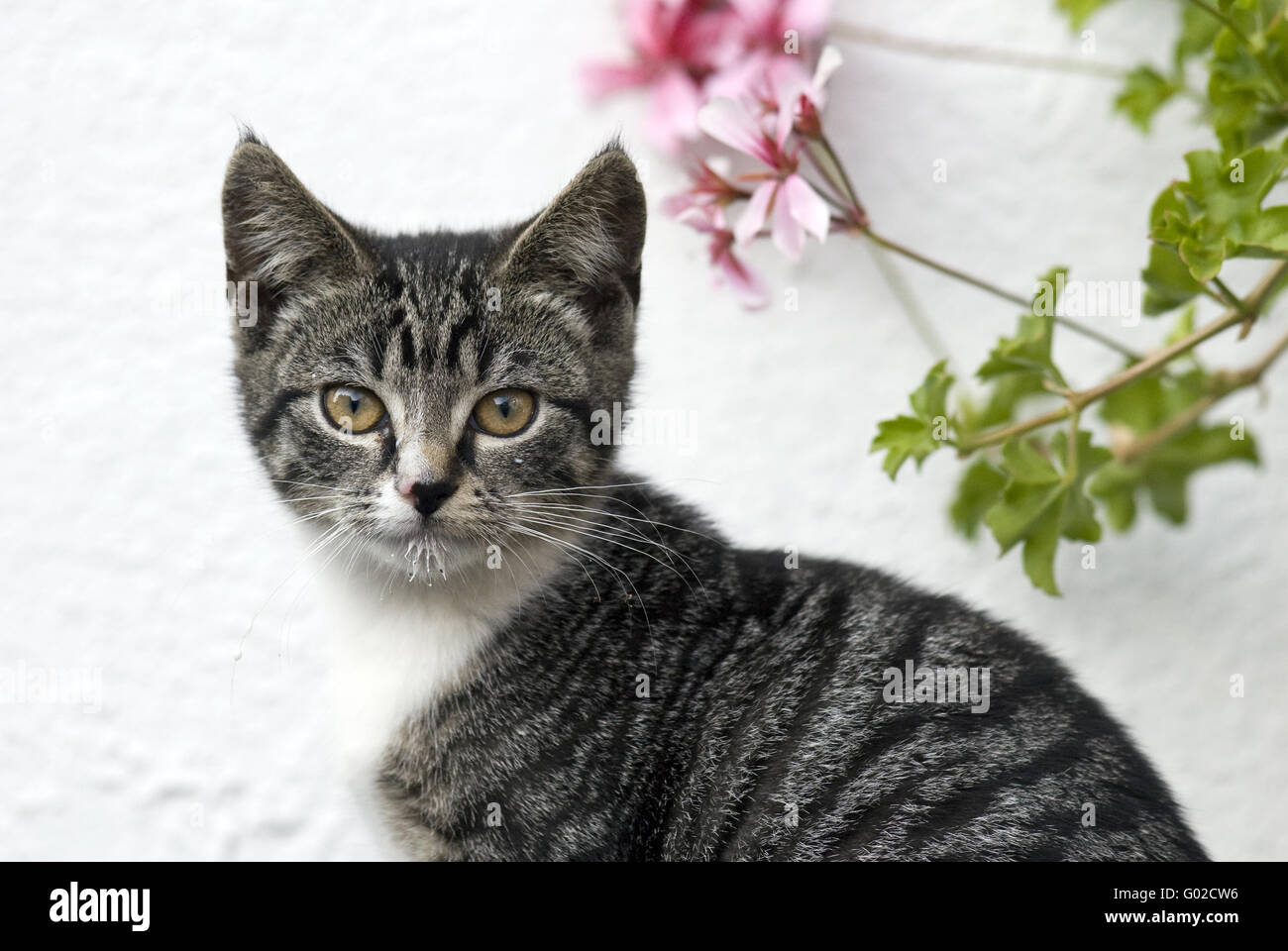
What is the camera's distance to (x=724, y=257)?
1.06m

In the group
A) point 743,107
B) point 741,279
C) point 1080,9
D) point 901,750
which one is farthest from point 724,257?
point 1080,9

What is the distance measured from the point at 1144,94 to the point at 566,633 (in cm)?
86

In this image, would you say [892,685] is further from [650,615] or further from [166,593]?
[166,593]

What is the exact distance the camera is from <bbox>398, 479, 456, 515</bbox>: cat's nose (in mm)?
848

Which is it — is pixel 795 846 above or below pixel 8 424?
below

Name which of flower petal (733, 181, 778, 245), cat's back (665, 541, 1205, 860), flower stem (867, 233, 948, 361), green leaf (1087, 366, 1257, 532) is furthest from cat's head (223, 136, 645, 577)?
green leaf (1087, 366, 1257, 532)

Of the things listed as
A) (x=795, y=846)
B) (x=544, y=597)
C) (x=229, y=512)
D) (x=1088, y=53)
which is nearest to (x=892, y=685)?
(x=795, y=846)

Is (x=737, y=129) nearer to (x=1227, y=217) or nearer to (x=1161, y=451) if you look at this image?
(x=1227, y=217)

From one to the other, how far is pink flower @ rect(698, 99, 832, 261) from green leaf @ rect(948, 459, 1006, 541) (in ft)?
1.17

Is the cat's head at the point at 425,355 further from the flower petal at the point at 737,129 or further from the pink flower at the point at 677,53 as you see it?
the pink flower at the point at 677,53

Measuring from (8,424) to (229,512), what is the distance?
23 centimetres

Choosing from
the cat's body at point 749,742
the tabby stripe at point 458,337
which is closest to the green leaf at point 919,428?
the cat's body at point 749,742

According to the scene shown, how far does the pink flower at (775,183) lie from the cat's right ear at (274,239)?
318 mm

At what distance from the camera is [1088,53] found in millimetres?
1433
